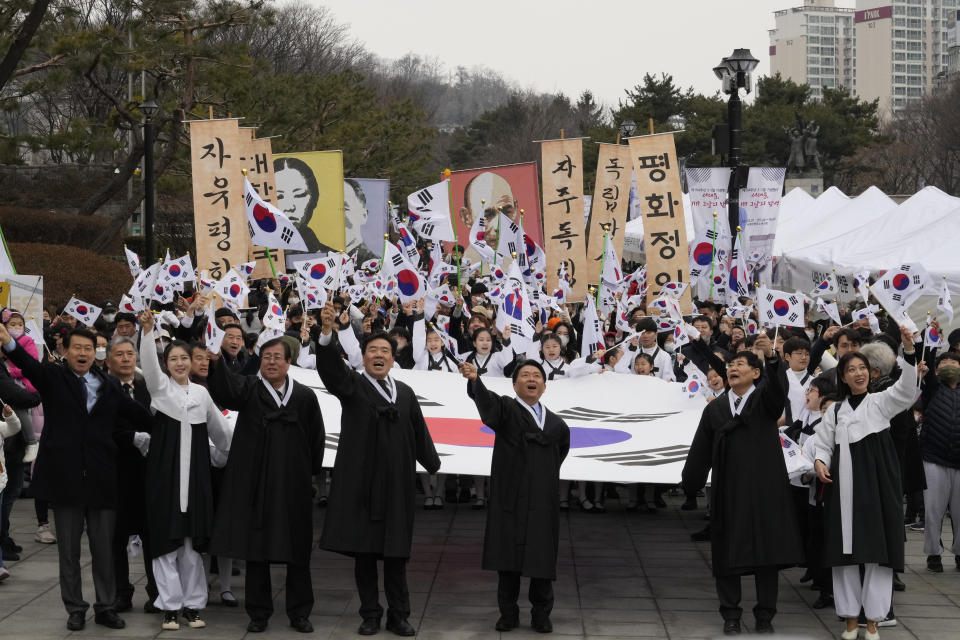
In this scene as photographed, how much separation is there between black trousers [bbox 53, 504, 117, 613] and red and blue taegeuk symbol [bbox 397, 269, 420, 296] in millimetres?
5178

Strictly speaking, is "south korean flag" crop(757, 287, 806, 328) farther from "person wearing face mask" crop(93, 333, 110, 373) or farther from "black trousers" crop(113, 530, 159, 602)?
"black trousers" crop(113, 530, 159, 602)

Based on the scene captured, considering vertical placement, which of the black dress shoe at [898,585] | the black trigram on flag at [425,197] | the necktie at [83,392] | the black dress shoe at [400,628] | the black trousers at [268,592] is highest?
the black trigram on flag at [425,197]

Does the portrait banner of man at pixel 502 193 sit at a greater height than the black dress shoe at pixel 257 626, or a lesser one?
greater

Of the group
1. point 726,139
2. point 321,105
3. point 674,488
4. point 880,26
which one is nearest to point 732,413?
point 674,488

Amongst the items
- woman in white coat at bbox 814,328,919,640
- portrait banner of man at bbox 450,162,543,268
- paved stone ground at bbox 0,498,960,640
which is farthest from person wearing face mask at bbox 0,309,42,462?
portrait banner of man at bbox 450,162,543,268

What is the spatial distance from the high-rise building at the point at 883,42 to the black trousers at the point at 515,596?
133560 millimetres

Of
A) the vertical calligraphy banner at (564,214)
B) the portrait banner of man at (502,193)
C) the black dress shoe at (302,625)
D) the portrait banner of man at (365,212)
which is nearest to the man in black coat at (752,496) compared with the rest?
the black dress shoe at (302,625)

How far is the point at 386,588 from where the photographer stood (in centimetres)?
667

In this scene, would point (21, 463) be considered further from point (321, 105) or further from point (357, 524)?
point (321, 105)

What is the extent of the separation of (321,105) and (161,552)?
2348 centimetres

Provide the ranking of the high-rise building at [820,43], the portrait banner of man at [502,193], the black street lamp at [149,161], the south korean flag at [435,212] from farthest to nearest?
the high-rise building at [820,43]
the black street lamp at [149,161]
the portrait banner of man at [502,193]
the south korean flag at [435,212]

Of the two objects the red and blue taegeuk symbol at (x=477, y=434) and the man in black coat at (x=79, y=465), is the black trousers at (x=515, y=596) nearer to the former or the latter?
the red and blue taegeuk symbol at (x=477, y=434)

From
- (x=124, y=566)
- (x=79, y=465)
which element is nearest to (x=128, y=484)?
(x=79, y=465)

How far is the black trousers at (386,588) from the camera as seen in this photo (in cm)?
656
